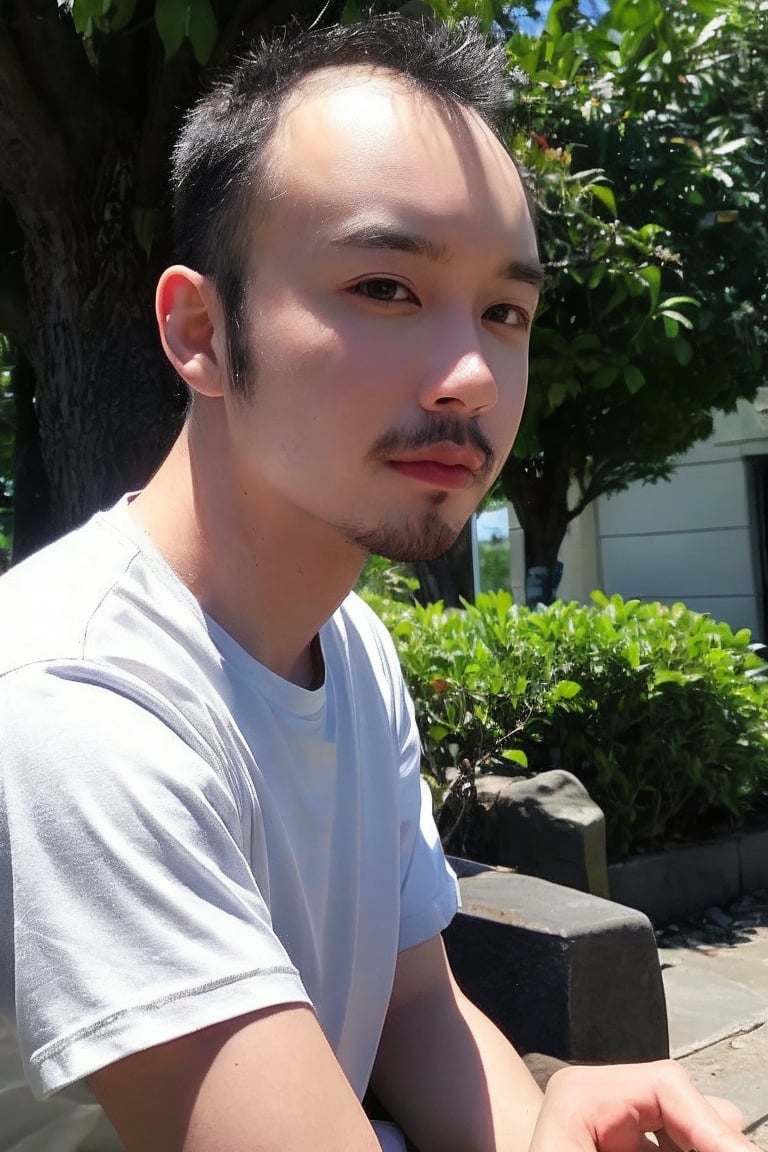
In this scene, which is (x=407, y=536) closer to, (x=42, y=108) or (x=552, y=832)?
(x=42, y=108)

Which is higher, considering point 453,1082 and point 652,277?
point 652,277

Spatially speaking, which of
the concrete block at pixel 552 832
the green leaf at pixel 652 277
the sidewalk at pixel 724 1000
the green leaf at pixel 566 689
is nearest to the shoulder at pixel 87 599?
the sidewalk at pixel 724 1000

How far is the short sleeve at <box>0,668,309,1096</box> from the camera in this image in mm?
938

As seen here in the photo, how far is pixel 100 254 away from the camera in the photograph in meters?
3.43

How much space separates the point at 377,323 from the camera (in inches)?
49.9

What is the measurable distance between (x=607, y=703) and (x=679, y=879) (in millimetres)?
800

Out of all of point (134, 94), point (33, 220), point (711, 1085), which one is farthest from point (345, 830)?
point (134, 94)

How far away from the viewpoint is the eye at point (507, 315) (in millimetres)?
1379

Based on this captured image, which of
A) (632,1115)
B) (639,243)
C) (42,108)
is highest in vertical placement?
(639,243)

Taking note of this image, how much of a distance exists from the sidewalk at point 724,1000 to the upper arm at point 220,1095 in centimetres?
239

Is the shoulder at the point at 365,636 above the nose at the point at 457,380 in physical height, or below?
below

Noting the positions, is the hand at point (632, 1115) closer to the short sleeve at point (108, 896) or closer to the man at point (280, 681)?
the man at point (280, 681)

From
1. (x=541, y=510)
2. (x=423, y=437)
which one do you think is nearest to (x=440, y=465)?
(x=423, y=437)

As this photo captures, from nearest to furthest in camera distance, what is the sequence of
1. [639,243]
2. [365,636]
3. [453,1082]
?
[453,1082] < [365,636] < [639,243]
